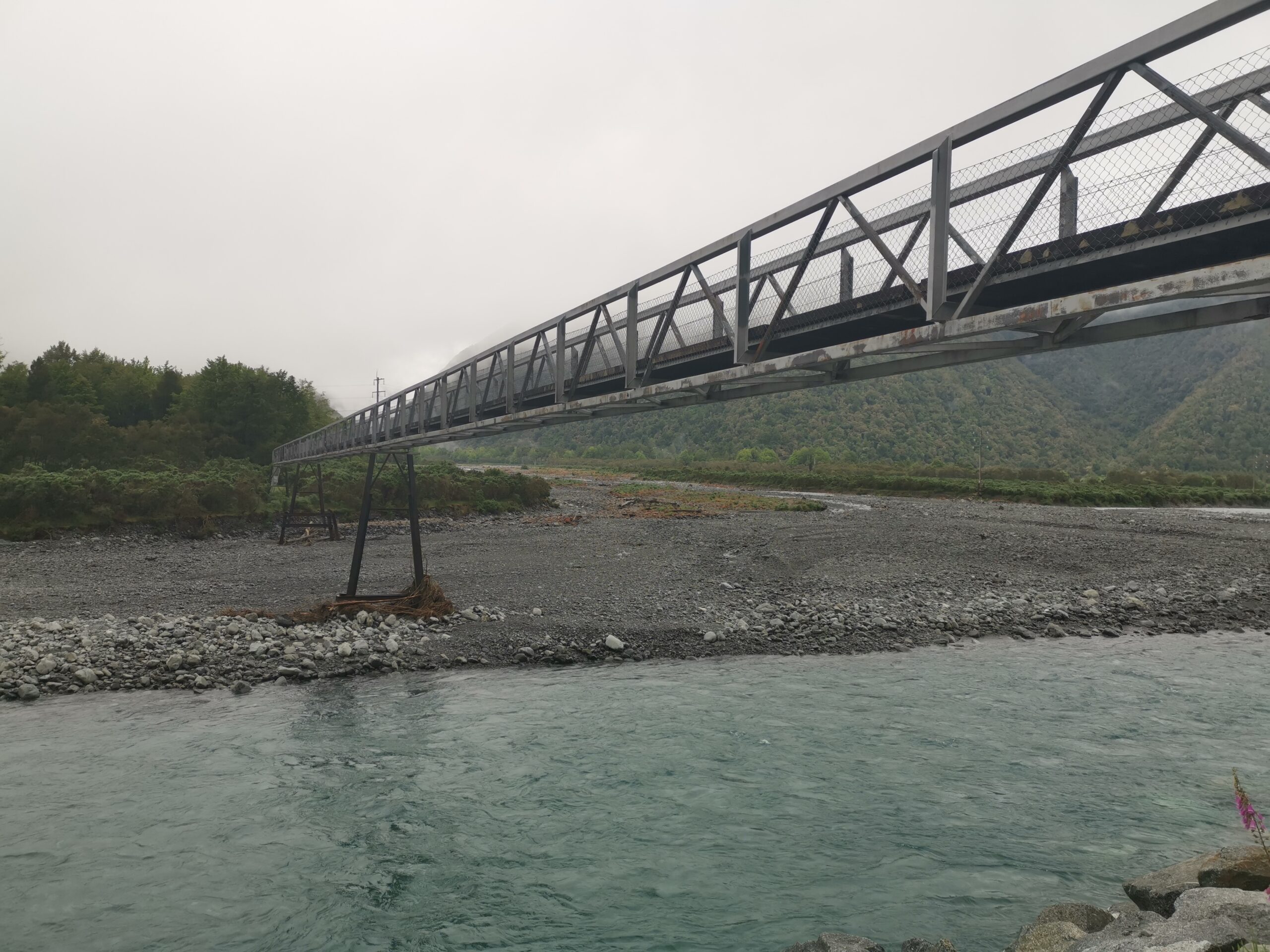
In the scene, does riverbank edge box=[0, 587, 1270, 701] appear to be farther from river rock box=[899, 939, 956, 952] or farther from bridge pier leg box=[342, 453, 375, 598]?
river rock box=[899, 939, 956, 952]

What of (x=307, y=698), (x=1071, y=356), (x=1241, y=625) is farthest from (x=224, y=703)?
(x=1071, y=356)

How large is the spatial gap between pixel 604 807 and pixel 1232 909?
5564 millimetres

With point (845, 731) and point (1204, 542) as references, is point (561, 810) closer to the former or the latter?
point (845, 731)

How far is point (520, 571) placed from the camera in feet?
77.2

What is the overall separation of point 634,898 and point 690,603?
1179cm

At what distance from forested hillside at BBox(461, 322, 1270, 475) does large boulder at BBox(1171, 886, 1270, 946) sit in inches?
4532

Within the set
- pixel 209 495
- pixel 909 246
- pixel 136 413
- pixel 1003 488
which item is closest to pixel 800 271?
pixel 909 246

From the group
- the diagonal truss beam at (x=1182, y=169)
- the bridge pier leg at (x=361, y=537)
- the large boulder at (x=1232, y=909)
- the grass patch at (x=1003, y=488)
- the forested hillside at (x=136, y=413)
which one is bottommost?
the grass patch at (x=1003, y=488)

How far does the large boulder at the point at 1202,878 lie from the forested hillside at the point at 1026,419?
4494 inches

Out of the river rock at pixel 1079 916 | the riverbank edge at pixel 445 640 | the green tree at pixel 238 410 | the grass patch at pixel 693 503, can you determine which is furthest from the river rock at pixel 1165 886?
the green tree at pixel 238 410

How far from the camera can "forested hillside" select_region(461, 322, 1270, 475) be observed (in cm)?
11938

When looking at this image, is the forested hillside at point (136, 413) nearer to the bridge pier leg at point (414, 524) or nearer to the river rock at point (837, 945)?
the bridge pier leg at point (414, 524)

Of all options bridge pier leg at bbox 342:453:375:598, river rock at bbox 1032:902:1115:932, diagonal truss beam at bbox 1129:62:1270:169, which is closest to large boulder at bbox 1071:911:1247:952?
river rock at bbox 1032:902:1115:932

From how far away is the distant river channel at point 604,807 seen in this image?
649cm
